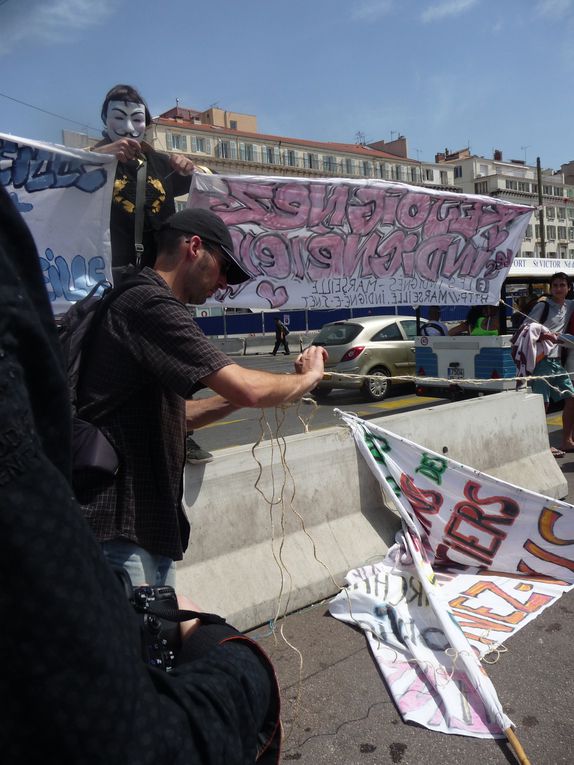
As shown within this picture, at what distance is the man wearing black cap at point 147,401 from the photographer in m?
2.01

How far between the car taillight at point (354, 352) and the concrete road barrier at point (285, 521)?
8321 millimetres

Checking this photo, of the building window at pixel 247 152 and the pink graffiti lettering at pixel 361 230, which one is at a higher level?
the building window at pixel 247 152

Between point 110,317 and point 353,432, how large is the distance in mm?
Result: 2550

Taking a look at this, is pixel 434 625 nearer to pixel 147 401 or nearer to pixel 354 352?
pixel 147 401

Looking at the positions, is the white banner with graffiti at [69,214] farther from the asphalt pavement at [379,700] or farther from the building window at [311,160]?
the building window at [311,160]

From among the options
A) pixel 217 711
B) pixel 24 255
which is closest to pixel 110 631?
pixel 217 711

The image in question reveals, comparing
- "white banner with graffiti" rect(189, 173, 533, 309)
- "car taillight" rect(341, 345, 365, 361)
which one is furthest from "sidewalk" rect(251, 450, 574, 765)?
"car taillight" rect(341, 345, 365, 361)

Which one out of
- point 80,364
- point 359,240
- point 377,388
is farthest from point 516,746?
point 377,388

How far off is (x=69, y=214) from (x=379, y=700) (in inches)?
128

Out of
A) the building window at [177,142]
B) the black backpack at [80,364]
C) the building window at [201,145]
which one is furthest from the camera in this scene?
the building window at [201,145]

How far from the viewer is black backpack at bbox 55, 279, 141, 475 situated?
1.91 meters

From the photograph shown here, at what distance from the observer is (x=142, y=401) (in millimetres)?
2088

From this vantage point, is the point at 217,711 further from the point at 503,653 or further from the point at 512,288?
the point at 512,288

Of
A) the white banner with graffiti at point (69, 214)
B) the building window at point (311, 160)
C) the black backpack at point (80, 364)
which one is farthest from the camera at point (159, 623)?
the building window at point (311, 160)
